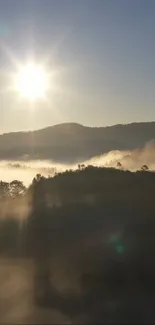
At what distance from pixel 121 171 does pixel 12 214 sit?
23.2 meters

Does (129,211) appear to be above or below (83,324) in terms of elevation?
above

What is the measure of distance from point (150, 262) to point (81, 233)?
13.1 m

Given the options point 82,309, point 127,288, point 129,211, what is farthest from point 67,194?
point 82,309

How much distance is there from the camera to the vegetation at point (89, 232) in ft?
219

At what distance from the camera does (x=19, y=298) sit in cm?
6059

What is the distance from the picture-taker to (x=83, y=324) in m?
52.9

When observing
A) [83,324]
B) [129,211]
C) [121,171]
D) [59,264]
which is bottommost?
[83,324]

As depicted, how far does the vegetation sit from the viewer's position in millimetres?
66875

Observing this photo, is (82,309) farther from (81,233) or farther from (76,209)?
(76,209)

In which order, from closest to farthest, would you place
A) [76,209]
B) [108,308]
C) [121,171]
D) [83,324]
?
[83,324] → [108,308] → [76,209] → [121,171]

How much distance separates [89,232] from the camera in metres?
81.3

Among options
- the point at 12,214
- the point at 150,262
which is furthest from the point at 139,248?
the point at 12,214

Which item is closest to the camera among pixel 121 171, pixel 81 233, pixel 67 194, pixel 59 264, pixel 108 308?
pixel 108 308

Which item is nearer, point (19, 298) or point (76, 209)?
point (19, 298)
